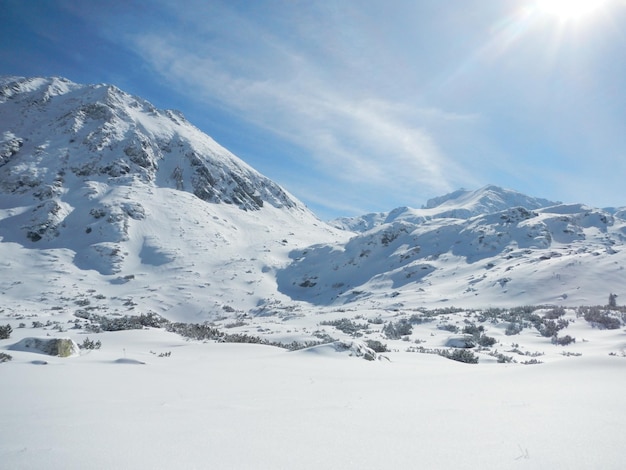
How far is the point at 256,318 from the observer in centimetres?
3023

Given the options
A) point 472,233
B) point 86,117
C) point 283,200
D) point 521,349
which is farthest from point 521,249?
point 86,117

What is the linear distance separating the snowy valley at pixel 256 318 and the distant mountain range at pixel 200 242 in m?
0.35

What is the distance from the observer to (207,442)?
241cm

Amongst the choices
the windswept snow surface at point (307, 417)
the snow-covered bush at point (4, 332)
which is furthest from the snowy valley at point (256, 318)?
the snow-covered bush at point (4, 332)

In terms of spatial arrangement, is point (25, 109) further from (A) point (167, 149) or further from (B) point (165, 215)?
(B) point (165, 215)

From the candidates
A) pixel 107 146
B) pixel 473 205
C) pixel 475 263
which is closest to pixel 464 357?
pixel 475 263

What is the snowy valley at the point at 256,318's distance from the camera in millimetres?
2512

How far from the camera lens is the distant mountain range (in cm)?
3188

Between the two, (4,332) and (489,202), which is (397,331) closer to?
(4,332)

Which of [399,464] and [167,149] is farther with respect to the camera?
[167,149]

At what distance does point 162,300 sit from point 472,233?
125ft

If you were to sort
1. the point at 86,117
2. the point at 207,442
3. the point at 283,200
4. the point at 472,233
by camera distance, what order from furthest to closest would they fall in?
1. the point at 283,200
2. the point at 86,117
3. the point at 472,233
4. the point at 207,442

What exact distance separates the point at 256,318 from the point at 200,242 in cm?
2460

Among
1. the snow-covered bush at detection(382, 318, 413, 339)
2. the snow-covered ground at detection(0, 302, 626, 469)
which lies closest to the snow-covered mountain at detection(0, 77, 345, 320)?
the snow-covered bush at detection(382, 318, 413, 339)
